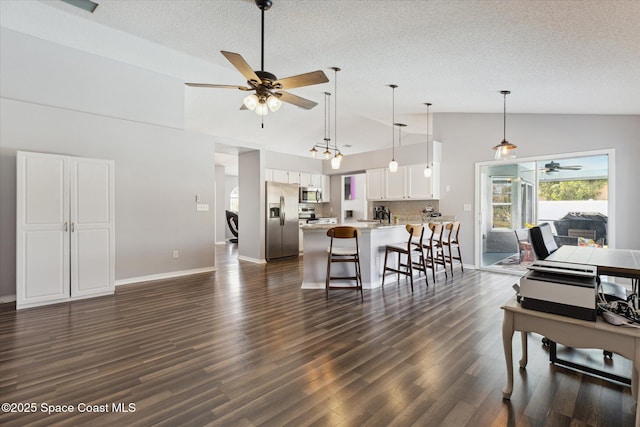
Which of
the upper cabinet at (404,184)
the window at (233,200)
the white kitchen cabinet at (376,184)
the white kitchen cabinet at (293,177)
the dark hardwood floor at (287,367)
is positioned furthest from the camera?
the window at (233,200)

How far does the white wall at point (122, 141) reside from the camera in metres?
3.78

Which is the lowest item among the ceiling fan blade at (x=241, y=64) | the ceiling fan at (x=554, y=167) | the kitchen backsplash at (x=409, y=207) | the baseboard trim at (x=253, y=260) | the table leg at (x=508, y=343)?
the baseboard trim at (x=253, y=260)

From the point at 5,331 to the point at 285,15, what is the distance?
401cm

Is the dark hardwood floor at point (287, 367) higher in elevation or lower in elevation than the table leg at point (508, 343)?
lower

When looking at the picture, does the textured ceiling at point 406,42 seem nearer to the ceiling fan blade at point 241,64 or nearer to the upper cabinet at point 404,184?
the ceiling fan blade at point 241,64

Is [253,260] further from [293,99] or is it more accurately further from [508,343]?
[508,343]

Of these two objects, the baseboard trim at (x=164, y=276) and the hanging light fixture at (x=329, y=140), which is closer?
the baseboard trim at (x=164, y=276)

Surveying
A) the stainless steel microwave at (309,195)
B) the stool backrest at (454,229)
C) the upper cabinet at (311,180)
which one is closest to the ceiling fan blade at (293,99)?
the stool backrest at (454,229)

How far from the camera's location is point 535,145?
4961 millimetres

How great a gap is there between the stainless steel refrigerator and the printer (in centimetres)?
553

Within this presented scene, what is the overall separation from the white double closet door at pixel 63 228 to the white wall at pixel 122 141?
1.72 ft

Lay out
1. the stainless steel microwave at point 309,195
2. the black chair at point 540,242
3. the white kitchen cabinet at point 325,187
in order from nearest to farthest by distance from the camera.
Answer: the black chair at point 540,242 < the stainless steel microwave at point 309,195 < the white kitchen cabinet at point 325,187

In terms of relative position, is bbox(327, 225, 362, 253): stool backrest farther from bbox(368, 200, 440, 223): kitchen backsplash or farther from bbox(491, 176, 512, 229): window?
bbox(491, 176, 512, 229): window

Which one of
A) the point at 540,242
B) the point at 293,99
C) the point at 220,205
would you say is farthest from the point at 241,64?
the point at 220,205
